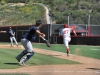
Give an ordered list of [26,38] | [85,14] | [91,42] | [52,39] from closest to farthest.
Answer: [26,38] → [91,42] → [52,39] → [85,14]

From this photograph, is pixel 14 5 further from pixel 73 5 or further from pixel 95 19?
pixel 95 19

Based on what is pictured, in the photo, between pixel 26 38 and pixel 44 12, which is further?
pixel 44 12

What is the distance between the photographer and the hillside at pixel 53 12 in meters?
56.3

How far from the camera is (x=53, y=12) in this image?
62500 millimetres

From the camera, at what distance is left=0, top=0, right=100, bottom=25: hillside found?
185 feet

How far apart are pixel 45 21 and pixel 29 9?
11.9 meters

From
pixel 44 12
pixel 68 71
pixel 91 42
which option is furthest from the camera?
pixel 44 12

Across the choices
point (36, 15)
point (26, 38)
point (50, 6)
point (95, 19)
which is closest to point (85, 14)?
point (95, 19)

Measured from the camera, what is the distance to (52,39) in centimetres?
4234

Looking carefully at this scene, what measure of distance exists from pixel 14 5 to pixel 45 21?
657 inches

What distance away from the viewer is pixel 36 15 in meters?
61.2

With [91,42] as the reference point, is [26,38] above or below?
above

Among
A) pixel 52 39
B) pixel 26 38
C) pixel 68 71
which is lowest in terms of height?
pixel 52 39

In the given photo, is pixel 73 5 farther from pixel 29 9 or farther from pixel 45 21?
pixel 45 21
